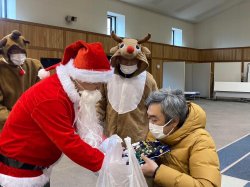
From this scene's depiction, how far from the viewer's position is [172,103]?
4.34 feet

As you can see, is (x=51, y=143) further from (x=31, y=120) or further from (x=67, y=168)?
(x=67, y=168)

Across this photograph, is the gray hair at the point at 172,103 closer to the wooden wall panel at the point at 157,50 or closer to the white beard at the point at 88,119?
the white beard at the point at 88,119

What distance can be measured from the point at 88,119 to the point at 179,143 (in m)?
0.43

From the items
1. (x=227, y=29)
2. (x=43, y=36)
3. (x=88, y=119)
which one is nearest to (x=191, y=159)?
(x=88, y=119)

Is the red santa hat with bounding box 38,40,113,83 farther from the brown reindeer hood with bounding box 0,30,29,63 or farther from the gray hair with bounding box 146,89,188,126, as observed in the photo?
the brown reindeer hood with bounding box 0,30,29,63

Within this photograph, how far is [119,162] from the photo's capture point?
1.25 m

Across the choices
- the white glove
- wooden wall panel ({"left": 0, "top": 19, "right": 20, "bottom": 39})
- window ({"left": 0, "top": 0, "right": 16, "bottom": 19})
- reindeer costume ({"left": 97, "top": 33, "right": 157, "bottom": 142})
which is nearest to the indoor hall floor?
reindeer costume ({"left": 97, "top": 33, "right": 157, "bottom": 142})

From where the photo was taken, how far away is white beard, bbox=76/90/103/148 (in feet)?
4.08

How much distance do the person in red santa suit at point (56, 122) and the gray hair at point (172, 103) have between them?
26 cm

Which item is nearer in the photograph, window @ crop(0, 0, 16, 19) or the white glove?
the white glove

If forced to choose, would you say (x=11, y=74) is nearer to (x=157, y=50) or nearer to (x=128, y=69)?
(x=128, y=69)

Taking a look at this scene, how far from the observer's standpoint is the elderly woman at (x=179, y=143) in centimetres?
123

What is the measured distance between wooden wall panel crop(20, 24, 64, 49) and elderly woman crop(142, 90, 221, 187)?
687 centimetres

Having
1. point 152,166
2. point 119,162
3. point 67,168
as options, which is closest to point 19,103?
point 119,162
